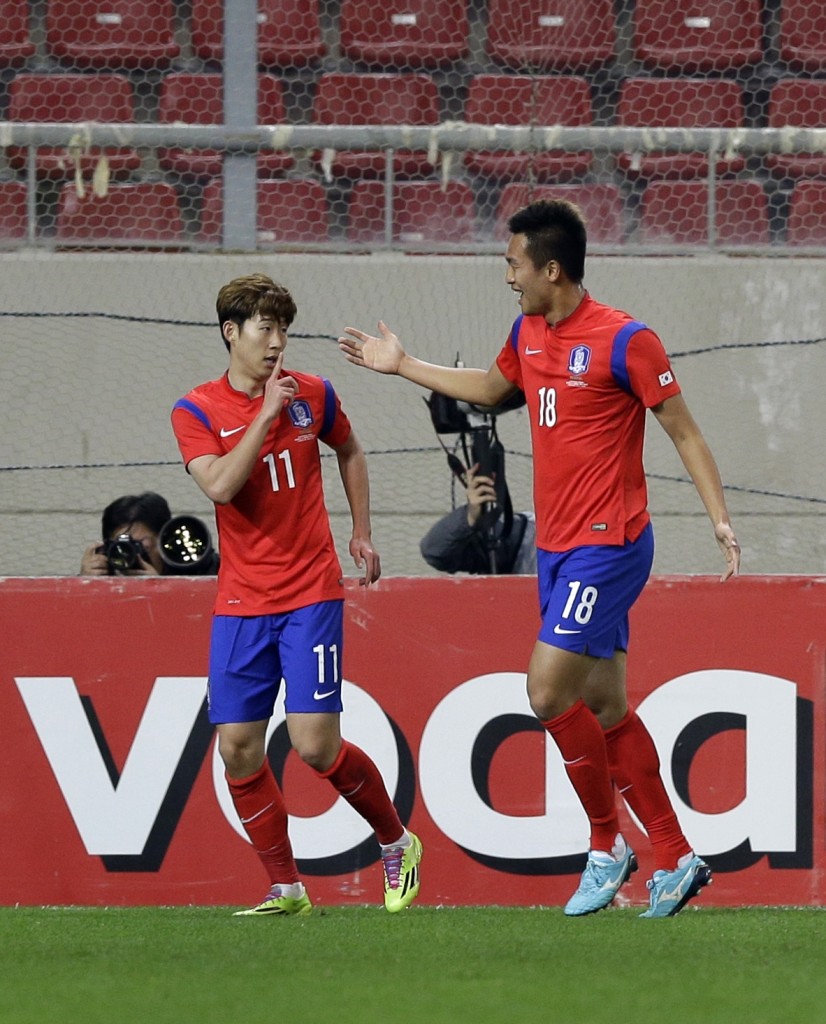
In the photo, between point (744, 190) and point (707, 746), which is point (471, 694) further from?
point (744, 190)

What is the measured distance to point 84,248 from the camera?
7809 mm

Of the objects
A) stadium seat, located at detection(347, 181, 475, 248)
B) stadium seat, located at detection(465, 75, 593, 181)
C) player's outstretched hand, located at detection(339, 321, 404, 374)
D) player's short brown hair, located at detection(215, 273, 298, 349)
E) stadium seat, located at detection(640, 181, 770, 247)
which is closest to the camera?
player's short brown hair, located at detection(215, 273, 298, 349)

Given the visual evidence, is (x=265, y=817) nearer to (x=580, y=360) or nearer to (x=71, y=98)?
(x=580, y=360)

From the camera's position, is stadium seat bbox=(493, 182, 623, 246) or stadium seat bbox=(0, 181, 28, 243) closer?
stadium seat bbox=(0, 181, 28, 243)

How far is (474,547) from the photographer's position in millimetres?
5734

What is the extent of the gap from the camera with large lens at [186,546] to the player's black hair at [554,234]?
1706 mm

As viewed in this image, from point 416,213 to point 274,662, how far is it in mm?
3873

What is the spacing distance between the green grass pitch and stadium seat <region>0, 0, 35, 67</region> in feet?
16.9

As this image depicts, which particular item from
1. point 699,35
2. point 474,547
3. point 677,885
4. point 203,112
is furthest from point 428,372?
point 699,35

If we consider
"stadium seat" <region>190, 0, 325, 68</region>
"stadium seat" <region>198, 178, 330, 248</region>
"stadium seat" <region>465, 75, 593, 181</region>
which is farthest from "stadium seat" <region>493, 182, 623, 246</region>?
"stadium seat" <region>190, 0, 325, 68</region>

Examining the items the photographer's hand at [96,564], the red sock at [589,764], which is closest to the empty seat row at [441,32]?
the photographer's hand at [96,564]

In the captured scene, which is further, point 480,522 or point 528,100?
point 528,100

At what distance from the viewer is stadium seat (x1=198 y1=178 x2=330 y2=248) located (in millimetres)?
7750

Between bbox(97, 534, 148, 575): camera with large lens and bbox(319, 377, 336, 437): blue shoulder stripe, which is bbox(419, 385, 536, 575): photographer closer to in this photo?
bbox(319, 377, 336, 437): blue shoulder stripe
